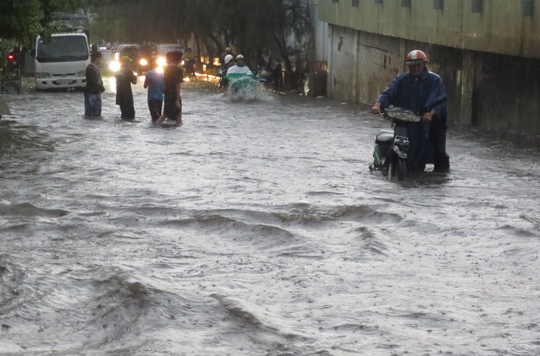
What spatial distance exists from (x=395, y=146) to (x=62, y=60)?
2632 centimetres

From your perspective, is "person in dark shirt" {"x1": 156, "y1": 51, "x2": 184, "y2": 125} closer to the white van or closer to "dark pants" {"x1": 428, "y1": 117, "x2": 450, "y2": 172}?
"dark pants" {"x1": 428, "y1": 117, "x2": 450, "y2": 172}

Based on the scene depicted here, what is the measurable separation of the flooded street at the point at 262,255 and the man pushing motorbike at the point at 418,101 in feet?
1.03

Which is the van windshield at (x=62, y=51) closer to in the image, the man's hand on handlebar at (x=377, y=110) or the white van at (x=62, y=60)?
the white van at (x=62, y=60)

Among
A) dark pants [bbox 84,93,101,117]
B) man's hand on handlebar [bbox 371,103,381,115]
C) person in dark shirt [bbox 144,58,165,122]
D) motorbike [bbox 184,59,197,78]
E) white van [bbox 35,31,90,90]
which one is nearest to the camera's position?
man's hand on handlebar [bbox 371,103,381,115]

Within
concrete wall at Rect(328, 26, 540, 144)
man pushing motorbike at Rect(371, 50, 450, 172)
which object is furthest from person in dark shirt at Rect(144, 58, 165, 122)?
man pushing motorbike at Rect(371, 50, 450, 172)

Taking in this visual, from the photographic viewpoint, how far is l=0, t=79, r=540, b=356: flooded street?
7.23 metres

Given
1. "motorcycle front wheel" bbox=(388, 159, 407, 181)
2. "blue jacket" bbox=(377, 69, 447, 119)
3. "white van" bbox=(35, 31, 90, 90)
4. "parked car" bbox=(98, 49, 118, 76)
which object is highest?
"blue jacket" bbox=(377, 69, 447, 119)

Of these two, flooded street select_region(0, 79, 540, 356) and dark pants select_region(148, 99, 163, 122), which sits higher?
flooded street select_region(0, 79, 540, 356)

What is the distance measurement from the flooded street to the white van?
2087 cm

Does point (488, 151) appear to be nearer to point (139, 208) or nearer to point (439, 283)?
point (139, 208)

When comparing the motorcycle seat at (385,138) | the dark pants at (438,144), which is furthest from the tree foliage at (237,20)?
the motorcycle seat at (385,138)

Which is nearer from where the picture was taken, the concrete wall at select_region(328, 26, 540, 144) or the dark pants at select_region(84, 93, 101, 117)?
the concrete wall at select_region(328, 26, 540, 144)

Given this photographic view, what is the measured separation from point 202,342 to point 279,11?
42.1m

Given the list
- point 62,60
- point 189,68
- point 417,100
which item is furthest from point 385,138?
point 189,68
